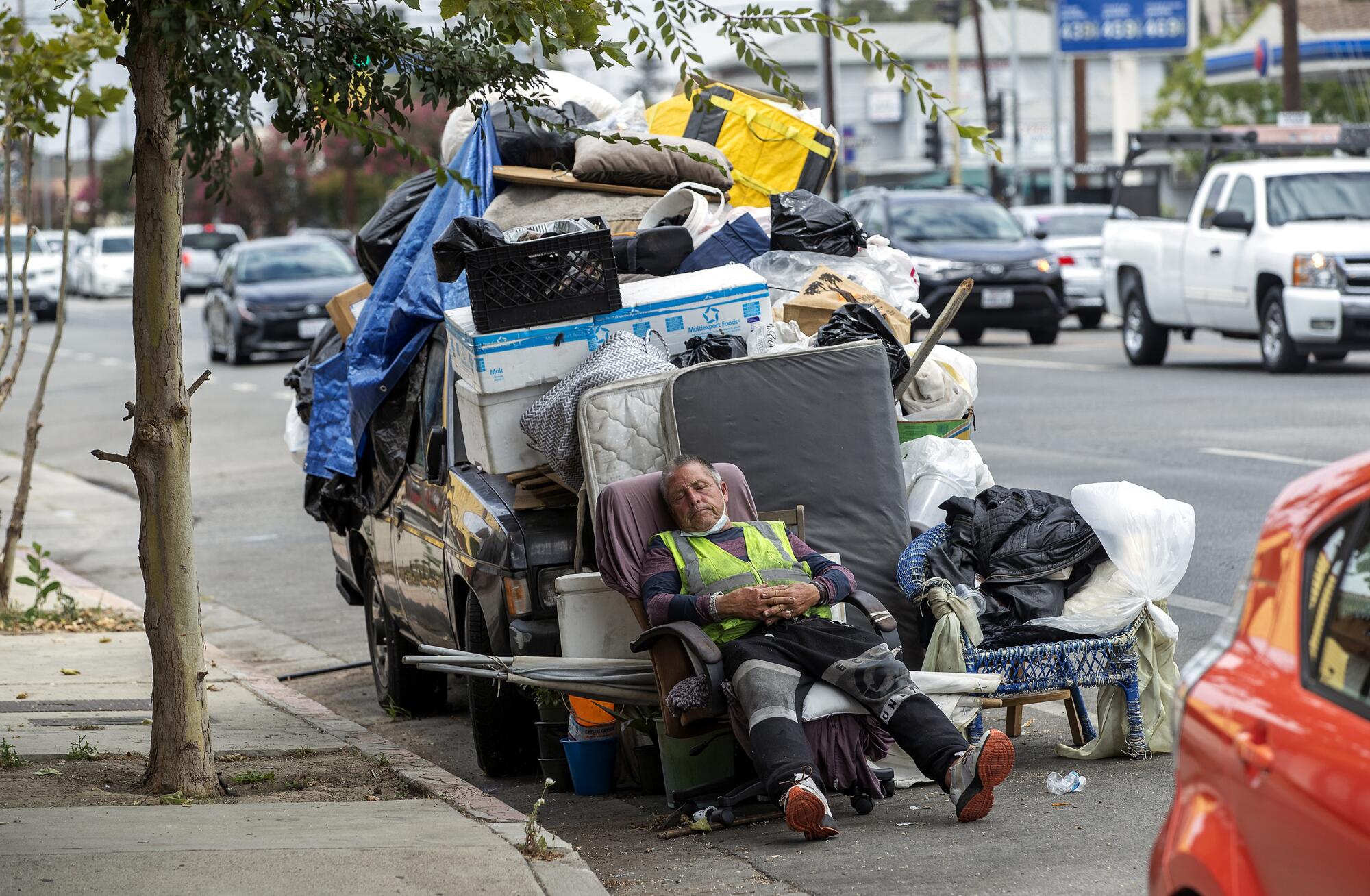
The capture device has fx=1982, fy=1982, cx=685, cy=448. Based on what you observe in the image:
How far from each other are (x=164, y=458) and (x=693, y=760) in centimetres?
198

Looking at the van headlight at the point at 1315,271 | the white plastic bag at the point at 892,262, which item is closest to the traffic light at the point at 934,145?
the van headlight at the point at 1315,271

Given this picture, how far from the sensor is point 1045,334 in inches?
973

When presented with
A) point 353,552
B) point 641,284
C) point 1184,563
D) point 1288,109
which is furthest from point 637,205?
point 1288,109

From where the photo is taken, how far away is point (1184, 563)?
682cm

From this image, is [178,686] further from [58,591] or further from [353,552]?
[58,591]

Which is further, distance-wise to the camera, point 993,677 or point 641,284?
point 641,284

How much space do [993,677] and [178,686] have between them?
2.66m

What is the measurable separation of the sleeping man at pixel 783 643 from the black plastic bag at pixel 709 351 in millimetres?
706

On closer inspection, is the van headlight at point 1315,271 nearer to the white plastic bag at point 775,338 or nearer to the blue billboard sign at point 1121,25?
the white plastic bag at point 775,338

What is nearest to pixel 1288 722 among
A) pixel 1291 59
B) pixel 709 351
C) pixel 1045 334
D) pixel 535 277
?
pixel 709 351

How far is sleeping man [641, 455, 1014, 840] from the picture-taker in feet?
19.4

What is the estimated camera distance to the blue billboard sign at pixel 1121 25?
1893 inches

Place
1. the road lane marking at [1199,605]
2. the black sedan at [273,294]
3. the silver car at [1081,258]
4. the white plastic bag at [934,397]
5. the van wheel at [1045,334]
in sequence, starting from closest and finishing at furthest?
the white plastic bag at [934,397], the road lane marking at [1199,605], the van wheel at [1045,334], the black sedan at [273,294], the silver car at [1081,258]

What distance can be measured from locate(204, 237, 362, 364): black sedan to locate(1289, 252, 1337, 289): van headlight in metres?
13.2
